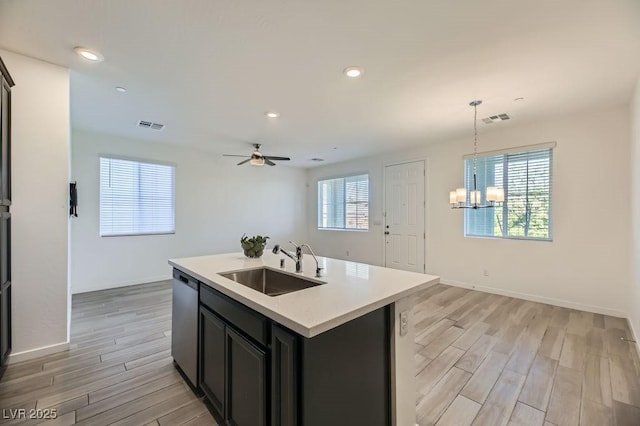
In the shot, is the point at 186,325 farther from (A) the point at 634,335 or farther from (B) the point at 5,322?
(A) the point at 634,335

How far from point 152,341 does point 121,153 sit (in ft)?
11.8

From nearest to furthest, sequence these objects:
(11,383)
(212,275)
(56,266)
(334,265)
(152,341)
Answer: (212,275)
(11,383)
(334,265)
(56,266)
(152,341)

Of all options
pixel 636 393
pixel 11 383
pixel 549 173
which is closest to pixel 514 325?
pixel 636 393

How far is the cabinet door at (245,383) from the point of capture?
52.4 inches

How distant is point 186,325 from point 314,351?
4.64 feet

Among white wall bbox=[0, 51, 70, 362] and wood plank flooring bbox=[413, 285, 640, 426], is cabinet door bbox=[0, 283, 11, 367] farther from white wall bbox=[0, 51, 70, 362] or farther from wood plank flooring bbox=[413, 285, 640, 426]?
wood plank flooring bbox=[413, 285, 640, 426]

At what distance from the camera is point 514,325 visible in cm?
323

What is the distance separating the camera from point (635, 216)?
Result: 291 centimetres

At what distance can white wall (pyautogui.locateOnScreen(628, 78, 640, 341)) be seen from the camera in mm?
2740

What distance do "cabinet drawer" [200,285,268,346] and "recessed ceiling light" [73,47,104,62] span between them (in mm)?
2168

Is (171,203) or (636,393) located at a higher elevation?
(171,203)

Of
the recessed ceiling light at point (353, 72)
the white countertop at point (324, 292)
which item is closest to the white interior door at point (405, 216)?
the recessed ceiling light at point (353, 72)

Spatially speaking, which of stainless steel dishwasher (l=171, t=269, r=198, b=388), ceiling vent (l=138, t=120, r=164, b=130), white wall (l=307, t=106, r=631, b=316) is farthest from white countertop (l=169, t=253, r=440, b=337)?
white wall (l=307, t=106, r=631, b=316)

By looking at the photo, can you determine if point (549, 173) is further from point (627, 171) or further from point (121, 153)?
point (121, 153)
